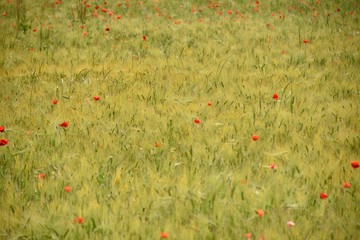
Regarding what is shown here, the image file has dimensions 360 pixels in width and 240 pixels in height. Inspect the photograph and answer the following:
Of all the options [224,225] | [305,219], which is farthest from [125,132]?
[305,219]

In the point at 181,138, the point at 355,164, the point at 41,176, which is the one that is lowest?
the point at 41,176

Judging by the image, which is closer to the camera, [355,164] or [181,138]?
[355,164]

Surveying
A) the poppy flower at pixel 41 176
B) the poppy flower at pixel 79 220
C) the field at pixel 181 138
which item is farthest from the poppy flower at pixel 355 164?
the poppy flower at pixel 41 176

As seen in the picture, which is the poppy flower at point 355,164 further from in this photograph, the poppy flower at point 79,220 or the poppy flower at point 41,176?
the poppy flower at point 41,176

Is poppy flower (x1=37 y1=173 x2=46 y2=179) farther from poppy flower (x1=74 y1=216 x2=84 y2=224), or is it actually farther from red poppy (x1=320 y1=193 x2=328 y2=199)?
red poppy (x1=320 y1=193 x2=328 y2=199)

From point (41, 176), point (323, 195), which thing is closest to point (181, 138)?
point (41, 176)

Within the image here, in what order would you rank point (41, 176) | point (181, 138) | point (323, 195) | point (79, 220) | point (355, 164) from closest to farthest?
point (79, 220) < point (323, 195) < point (355, 164) < point (41, 176) < point (181, 138)

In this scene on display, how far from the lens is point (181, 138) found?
311cm

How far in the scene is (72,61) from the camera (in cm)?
545

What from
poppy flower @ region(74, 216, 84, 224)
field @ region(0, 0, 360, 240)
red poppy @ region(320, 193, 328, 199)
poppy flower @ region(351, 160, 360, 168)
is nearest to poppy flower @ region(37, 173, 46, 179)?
field @ region(0, 0, 360, 240)

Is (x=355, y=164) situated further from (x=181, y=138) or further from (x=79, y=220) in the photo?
(x=79, y=220)

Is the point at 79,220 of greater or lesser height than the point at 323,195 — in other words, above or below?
below

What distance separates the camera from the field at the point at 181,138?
2.13 metres

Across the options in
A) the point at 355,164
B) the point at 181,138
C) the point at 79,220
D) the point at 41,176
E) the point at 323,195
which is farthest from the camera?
the point at 181,138
